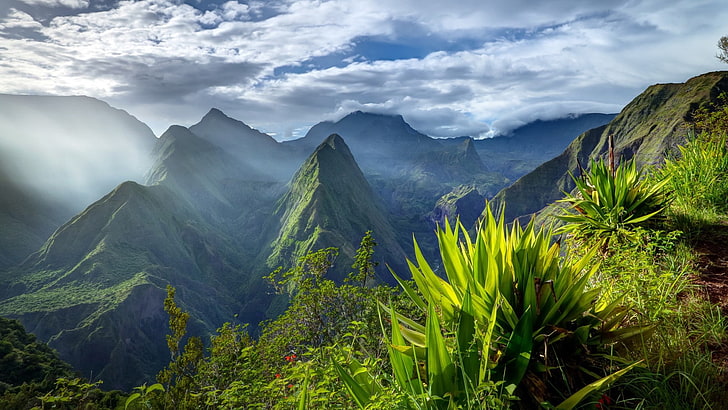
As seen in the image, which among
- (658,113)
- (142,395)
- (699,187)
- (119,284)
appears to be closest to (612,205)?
(699,187)

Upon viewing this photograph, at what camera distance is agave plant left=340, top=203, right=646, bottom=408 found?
77.4 inches

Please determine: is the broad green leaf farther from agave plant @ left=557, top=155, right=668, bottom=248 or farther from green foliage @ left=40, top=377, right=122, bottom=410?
green foliage @ left=40, top=377, right=122, bottom=410

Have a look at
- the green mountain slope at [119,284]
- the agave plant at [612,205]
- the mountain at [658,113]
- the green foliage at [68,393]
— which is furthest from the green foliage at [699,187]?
the green mountain slope at [119,284]

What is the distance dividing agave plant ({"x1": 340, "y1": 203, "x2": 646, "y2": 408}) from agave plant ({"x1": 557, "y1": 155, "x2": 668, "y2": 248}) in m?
2.52

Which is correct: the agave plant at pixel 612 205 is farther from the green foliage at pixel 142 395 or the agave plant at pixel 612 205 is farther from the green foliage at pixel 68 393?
the green foliage at pixel 68 393

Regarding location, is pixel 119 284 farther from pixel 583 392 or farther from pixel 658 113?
pixel 658 113

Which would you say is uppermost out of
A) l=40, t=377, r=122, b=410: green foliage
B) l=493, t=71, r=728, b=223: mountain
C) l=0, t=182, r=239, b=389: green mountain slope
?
l=493, t=71, r=728, b=223: mountain

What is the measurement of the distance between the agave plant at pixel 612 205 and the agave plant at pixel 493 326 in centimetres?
252

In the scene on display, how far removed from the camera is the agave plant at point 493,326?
6.45 ft

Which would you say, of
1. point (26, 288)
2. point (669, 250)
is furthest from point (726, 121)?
point (26, 288)

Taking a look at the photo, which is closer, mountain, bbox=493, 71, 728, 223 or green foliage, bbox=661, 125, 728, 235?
green foliage, bbox=661, 125, 728, 235

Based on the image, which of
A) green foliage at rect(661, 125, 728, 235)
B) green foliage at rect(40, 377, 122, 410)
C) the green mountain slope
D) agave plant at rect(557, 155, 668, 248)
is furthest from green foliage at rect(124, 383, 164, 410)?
the green mountain slope

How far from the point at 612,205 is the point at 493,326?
417cm

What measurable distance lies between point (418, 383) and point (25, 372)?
220 feet
